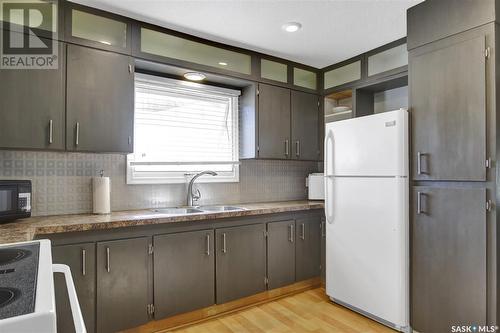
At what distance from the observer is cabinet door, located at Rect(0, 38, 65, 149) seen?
2021mm

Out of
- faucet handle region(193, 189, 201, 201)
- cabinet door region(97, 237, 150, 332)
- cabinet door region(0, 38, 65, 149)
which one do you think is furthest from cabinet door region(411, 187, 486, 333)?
cabinet door region(0, 38, 65, 149)

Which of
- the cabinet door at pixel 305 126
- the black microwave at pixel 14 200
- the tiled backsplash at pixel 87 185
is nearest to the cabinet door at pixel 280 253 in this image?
the tiled backsplash at pixel 87 185

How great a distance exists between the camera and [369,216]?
2527 mm

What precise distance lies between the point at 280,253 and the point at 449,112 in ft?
6.05

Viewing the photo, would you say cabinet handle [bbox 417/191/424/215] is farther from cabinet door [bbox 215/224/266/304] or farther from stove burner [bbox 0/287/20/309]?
stove burner [bbox 0/287/20/309]

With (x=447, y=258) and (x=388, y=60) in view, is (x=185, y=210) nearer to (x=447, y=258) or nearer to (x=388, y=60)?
(x=447, y=258)

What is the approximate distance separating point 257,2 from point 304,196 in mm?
2397

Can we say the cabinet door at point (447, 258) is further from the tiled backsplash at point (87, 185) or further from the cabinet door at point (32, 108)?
the cabinet door at point (32, 108)

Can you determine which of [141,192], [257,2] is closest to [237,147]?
[141,192]

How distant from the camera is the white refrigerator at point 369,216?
91.8 inches

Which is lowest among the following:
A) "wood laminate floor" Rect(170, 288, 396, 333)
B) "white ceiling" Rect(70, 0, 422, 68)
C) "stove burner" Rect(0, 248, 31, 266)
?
"wood laminate floor" Rect(170, 288, 396, 333)

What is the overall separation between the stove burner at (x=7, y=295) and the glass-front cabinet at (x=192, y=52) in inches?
86.1

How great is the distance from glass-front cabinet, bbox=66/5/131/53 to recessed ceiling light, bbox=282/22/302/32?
1258mm

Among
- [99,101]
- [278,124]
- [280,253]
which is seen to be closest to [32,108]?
[99,101]
